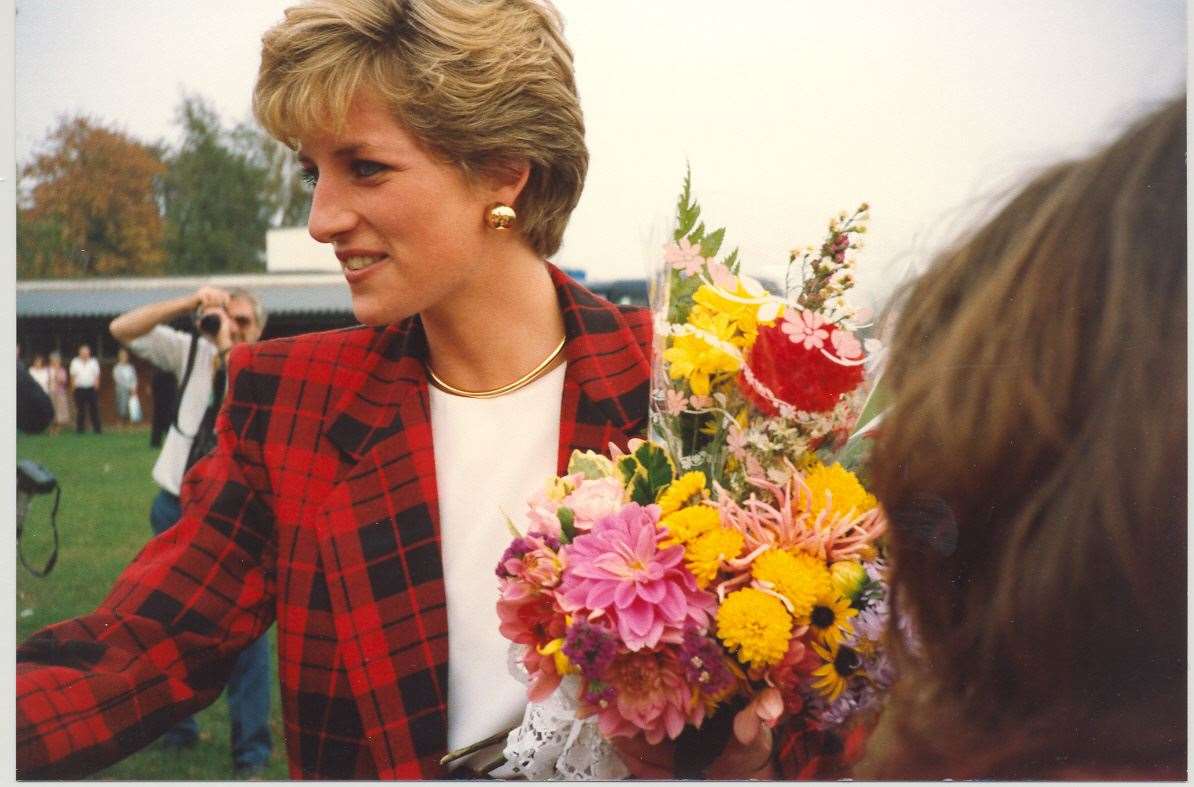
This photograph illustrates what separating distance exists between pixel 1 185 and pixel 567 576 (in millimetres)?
1236

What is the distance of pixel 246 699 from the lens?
331 cm

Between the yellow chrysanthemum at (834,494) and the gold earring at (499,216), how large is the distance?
22.7 inches

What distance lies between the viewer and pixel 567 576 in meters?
1.27

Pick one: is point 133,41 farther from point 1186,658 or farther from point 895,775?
point 1186,658

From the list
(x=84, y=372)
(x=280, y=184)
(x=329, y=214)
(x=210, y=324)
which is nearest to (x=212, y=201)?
(x=280, y=184)

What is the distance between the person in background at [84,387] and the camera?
2605 mm

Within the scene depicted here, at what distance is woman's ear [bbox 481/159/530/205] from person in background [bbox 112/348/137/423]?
173 cm

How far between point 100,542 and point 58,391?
770mm

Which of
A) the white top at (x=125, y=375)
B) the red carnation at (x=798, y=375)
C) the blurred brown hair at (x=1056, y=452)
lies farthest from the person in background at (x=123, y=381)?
the blurred brown hair at (x=1056, y=452)

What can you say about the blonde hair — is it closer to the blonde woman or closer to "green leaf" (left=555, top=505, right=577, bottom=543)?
the blonde woman

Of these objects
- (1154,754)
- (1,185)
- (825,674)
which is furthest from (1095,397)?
(1,185)

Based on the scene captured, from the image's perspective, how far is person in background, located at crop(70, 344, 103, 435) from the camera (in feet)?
8.55

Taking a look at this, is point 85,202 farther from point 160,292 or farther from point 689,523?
point 689,523

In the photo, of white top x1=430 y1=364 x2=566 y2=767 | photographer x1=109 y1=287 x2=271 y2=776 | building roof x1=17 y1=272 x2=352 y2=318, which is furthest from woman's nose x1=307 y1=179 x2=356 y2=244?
photographer x1=109 y1=287 x2=271 y2=776
